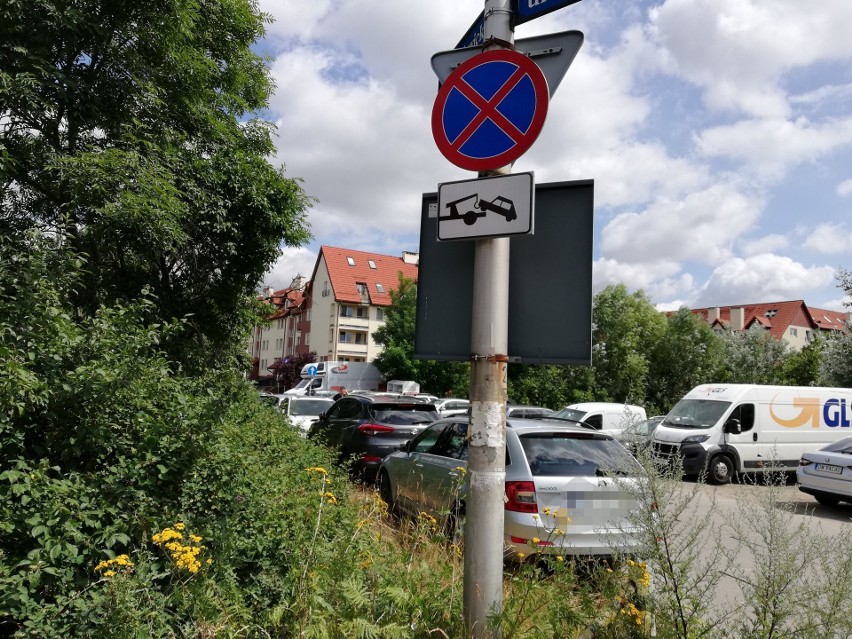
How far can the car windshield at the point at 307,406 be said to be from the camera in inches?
714

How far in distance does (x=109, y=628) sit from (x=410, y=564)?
1.74 metres

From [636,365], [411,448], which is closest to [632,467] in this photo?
[411,448]

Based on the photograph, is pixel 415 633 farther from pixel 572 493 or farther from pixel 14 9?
pixel 14 9

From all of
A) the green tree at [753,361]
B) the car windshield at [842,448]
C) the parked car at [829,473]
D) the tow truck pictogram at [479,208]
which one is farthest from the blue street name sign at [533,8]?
the green tree at [753,361]

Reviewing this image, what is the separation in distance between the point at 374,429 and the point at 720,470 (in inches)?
354

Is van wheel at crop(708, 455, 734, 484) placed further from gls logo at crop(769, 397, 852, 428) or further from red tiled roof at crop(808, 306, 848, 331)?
red tiled roof at crop(808, 306, 848, 331)

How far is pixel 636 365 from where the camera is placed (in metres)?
41.3

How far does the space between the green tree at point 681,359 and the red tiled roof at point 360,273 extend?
23937 mm

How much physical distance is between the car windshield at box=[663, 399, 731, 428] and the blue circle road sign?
46.0 ft

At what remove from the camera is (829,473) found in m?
11.0

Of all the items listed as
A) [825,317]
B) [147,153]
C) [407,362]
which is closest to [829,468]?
[147,153]

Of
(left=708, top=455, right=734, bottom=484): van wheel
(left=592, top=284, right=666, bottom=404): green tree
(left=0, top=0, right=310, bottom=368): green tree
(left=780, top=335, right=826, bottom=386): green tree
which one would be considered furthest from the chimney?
(left=0, top=0, right=310, bottom=368): green tree

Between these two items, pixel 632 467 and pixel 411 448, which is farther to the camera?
pixel 411 448

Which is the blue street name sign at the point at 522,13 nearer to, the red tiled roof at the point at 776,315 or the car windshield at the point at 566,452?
the car windshield at the point at 566,452
